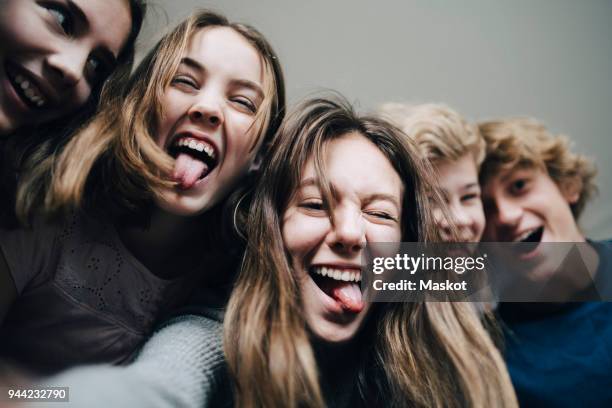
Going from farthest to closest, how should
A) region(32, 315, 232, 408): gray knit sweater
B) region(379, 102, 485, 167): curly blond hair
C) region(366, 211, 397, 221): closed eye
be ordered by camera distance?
region(379, 102, 485, 167): curly blond hair → region(366, 211, 397, 221): closed eye → region(32, 315, 232, 408): gray knit sweater

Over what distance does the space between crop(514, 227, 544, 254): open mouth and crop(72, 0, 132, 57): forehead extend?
2.73 feet

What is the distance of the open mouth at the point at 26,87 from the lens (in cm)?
61

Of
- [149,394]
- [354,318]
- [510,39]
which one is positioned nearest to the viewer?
[149,394]

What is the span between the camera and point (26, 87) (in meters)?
0.61

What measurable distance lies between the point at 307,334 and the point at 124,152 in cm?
39

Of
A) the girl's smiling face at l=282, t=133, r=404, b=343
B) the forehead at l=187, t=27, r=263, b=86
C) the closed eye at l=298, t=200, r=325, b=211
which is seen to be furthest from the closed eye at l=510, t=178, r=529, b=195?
the forehead at l=187, t=27, r=263, b=86

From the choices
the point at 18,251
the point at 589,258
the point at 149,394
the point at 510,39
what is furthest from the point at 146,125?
the point at 589,258

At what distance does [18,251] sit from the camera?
1.96ft

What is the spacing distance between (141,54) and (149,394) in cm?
54

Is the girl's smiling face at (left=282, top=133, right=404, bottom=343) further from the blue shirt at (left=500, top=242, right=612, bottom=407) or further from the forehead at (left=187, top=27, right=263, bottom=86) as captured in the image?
the blue shirt at (left=500, top=242, right=612, bottom=407)

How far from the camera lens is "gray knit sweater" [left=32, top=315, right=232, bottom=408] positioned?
20.9 inches

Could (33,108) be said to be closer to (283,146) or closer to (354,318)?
(283,146)

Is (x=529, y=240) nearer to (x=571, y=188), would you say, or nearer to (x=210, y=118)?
(x=571, y=188)

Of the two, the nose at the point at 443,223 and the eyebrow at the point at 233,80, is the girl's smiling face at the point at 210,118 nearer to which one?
the eyebrow at the point at 233,80
